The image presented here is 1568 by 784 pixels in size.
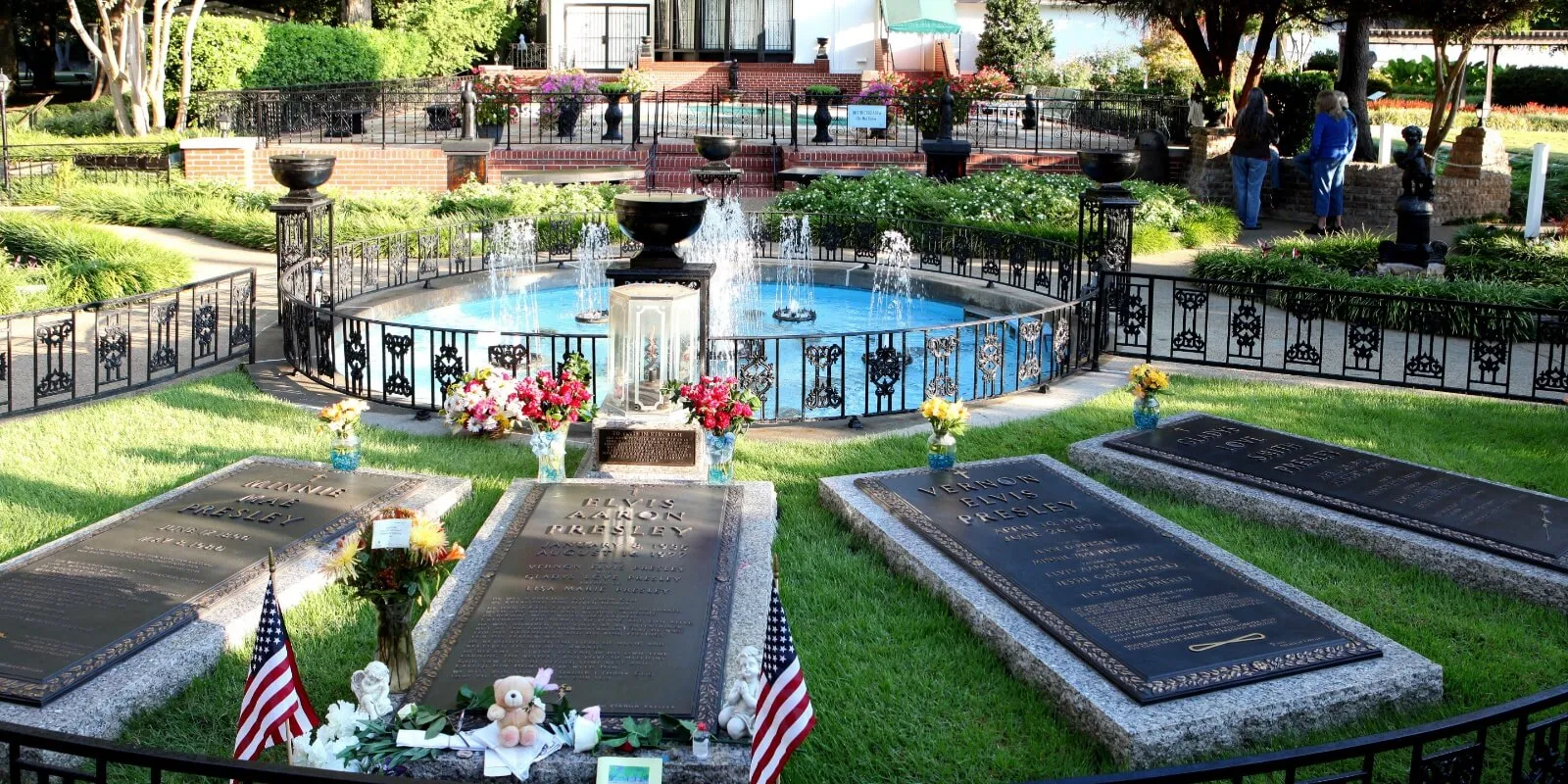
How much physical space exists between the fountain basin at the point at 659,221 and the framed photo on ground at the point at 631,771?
626 centimetres

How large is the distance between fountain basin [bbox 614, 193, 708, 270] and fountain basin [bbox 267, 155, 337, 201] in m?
3.98

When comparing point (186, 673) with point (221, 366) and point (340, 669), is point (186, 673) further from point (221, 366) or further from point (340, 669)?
point (221, 366)

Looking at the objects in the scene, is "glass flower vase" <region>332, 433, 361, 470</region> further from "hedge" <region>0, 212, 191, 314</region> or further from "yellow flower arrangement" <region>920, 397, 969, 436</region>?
"hedge" <region>0, 212, 191, 314</region>

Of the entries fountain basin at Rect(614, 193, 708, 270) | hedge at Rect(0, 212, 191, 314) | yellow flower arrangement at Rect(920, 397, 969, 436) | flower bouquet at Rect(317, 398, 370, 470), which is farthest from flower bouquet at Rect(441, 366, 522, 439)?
hedge at Rect(0, 212, 191, 314)

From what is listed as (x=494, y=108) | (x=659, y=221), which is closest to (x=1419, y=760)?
(x=659, y=221)

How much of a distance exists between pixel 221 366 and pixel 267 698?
842cm

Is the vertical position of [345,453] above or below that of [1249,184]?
below

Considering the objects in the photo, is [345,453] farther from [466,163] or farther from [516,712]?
[466,163]

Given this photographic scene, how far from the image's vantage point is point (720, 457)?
31.4 ft

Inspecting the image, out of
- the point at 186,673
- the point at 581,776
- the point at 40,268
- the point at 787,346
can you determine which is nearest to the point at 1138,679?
the point at 581,776

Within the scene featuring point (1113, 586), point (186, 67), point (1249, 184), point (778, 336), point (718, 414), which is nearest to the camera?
point (1113, 586)

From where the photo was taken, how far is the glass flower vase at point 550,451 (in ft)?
30.7

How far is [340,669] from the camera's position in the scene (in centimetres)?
679

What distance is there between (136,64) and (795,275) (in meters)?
18.2
